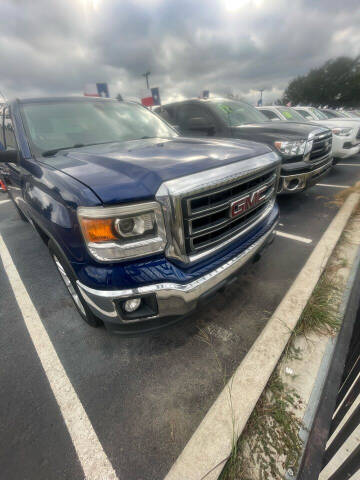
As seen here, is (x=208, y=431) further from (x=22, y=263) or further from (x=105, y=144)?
(x=22, y=263)

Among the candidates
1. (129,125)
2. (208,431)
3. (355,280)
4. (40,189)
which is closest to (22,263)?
(40,189)

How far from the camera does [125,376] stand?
5.46 feet

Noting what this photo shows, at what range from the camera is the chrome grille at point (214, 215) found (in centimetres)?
139

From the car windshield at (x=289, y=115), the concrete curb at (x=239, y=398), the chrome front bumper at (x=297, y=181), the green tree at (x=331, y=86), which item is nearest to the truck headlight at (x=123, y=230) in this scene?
the concrete curb at (x=239, y=398)

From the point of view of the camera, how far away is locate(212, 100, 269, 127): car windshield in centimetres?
411

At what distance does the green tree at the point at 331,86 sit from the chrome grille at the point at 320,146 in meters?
47.4

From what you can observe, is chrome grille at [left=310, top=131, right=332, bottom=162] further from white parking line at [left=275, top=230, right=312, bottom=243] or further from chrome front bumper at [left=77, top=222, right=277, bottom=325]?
chrome front bumper at [left=77, top=222, right=277, bottom=325]

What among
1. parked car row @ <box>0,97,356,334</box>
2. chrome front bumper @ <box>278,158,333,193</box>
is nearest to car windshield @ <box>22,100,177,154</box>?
parked car row @ <box>0,97,356,334</box>

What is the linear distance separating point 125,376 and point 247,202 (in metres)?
1.63

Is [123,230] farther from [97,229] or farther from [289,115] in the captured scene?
[289,115]

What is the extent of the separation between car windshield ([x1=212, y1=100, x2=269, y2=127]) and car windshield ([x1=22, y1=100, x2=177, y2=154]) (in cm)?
171

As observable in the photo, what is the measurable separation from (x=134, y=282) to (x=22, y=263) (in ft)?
9.06

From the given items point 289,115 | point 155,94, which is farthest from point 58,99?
point 155,94

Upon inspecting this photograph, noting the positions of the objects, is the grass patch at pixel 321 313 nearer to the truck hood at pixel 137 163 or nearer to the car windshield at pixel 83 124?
the truck hood at pixel 137 163
